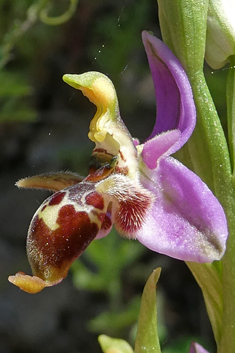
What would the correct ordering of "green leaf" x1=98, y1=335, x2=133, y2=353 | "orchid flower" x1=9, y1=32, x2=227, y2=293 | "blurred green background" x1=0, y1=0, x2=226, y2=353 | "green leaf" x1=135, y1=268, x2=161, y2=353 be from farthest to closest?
"blurred green background" x1=0, y1=0, x2=226, y2=353
"green leaf" x1=98, y1=335, x2=133, y2=353
"green leaf" x1=135, y1=268, x2=161, y2=353
"orchid flower" x1=9, y1=32, x2=227, y2=293

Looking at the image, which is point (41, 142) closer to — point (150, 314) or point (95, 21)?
point (95, 21)

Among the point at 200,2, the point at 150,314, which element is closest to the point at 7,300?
the point at 150,314

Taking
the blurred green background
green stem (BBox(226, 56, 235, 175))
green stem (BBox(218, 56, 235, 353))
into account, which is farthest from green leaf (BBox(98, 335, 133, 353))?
the blurred green background

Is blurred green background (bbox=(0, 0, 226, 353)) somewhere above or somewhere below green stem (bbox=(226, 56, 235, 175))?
below

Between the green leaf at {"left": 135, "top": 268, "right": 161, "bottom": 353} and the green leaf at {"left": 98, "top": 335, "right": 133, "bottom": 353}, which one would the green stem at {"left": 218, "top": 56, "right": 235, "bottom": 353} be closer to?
the green leaf at {"left": 135, "top": 268, "right": 161, "bottom": 353}

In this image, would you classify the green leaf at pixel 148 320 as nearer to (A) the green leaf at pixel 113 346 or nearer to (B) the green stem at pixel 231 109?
(A) the green leaf at pixel 113 346

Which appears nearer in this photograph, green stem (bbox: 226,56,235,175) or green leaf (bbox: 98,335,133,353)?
green stem (bbox: 226,56,235,175)

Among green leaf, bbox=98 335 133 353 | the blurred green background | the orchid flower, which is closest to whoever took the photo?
the orchid flower

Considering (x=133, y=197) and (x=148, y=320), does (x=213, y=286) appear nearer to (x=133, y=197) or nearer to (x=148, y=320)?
(x=148, y=320)
